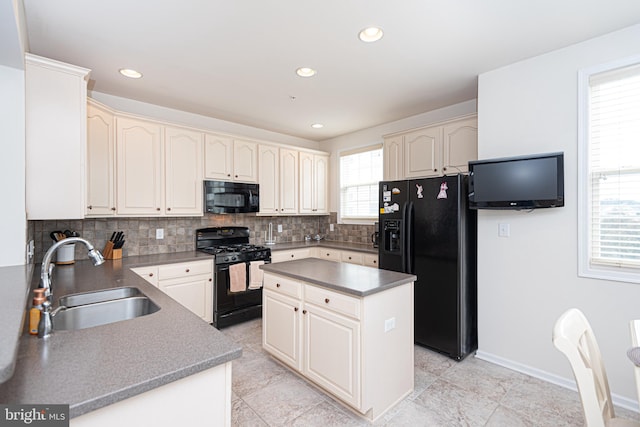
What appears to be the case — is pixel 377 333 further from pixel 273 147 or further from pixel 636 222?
pixel 273 147

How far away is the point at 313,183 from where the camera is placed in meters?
4.89

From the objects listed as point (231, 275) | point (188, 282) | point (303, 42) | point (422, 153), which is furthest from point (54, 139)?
point (422, 153)

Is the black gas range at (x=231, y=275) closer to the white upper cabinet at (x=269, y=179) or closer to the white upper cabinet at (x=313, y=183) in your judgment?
the white upper cabinet at (x=269, y=179)

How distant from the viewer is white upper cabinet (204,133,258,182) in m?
3.72

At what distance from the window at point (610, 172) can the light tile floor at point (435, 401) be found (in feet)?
3.22

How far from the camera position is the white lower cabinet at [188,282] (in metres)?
3.08

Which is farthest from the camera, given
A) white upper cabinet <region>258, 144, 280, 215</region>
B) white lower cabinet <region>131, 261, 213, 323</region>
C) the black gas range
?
white upper cabinet <region>258, 144, 280, 215</region>

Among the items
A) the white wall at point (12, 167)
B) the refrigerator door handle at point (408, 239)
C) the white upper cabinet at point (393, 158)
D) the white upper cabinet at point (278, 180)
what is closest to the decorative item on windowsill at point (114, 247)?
the white wall at point (12, 167)

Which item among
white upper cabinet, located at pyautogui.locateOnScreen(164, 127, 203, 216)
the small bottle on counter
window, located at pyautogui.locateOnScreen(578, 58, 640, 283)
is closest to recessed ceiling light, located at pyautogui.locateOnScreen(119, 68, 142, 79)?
white upper cabinet, located at pyautogui.locateOnScreen(164, 127, 203, 216)

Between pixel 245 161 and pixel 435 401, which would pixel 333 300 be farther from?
pixel 245 161

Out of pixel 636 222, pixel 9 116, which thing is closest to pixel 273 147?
pixel 9 116

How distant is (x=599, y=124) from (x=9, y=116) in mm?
3872

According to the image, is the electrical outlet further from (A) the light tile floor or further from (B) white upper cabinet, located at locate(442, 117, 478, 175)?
(B) white upper cabinet, located at locate(442, 117, 478, 175)

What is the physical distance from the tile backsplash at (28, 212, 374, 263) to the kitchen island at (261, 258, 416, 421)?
6.00ft
